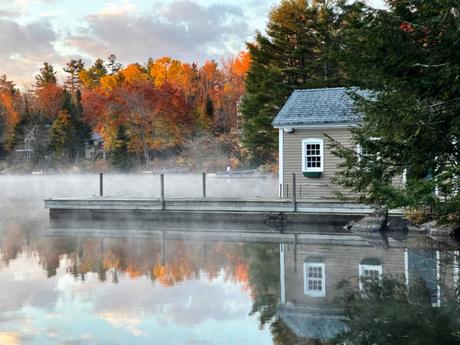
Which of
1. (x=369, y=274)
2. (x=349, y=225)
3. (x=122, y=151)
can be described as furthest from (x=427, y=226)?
(x=122, y=151)

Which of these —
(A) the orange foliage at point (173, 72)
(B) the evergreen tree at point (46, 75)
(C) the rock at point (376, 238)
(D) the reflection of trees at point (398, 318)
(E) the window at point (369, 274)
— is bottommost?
(D) the reflection of trees at point (398, 318)

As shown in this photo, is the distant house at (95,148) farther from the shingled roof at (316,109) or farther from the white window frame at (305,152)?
the white window frame at (305,152)

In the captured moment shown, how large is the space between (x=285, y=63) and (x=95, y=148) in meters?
36.7

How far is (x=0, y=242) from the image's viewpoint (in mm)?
18844

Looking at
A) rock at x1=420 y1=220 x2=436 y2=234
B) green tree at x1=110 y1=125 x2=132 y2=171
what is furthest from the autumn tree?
rock at x1=420 y1=220 x2=436 y2=234

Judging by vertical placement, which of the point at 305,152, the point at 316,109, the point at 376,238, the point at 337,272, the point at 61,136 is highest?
the point at 61,136

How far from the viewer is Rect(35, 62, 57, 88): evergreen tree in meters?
94.3

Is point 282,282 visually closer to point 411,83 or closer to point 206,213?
point 411,83

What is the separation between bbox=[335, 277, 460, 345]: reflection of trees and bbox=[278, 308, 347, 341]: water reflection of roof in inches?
6.5

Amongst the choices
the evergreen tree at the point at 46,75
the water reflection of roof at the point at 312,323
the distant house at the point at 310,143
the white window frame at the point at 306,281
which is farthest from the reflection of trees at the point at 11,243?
the evergreen tree at the point at 46,75

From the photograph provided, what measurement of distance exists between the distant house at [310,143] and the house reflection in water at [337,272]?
4812 mm

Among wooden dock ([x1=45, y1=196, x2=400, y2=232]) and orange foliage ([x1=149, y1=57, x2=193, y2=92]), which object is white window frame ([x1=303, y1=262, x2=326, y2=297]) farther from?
orange foliage ([x1=149, y1=57, x2=193, y2=92])

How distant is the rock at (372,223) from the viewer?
18906 millimetres

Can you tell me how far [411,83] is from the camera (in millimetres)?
10773
